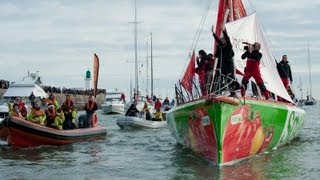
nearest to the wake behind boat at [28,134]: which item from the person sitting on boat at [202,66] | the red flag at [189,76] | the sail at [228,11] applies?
the red flag at [189,76]

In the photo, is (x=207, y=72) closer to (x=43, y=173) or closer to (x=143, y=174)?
(x=143, y=174)

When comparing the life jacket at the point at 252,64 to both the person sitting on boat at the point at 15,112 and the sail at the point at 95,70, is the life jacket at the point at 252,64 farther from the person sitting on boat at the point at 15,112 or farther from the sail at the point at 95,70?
the sail at the point at 95,70

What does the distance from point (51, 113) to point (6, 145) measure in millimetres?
1836

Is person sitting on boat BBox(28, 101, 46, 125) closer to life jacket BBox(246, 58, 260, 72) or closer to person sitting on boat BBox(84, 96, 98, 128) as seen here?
person sitting on boat BBox(84, 96, 98, 128)

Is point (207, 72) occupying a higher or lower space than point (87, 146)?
higher

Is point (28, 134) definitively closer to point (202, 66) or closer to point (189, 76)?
point (189, 76)

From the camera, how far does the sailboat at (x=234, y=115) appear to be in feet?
39.4

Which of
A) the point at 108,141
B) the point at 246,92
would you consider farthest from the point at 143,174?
the point at 108,141

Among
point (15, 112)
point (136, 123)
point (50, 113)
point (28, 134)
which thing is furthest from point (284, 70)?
point (136, 123)

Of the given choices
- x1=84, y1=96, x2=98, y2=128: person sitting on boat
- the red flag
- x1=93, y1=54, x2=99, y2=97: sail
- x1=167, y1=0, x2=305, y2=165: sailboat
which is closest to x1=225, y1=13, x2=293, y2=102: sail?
x1=167, y1=0, x2=305, y2=165: sailboat

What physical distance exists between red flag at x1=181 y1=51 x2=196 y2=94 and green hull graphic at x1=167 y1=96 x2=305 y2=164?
67 centimetres

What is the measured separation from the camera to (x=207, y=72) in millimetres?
14242

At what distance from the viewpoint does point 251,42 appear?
1491 centimetres

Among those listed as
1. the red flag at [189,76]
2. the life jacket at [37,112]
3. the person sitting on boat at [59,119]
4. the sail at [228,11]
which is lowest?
the person sitting on boat at [59,119]
